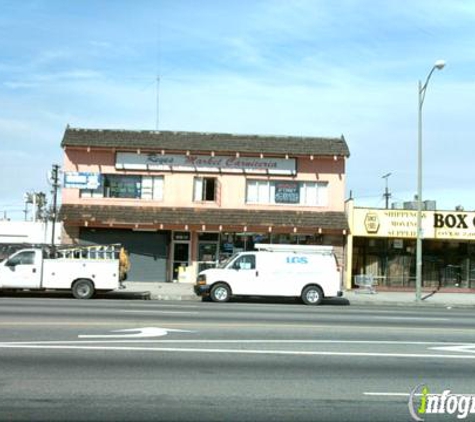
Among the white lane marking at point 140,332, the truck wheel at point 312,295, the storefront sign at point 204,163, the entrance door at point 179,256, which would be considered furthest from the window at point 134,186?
the white lane marking at point 140,332

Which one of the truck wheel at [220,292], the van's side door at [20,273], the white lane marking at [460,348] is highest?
the van's side door at [20,273]

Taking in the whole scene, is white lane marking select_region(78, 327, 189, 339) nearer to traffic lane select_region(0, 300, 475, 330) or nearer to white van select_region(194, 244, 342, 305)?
traffic lane select_region(0, 300, 475, 330)

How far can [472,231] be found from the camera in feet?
104

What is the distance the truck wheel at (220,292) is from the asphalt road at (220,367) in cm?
781

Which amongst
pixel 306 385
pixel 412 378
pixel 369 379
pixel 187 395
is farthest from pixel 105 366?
pixel 412 378

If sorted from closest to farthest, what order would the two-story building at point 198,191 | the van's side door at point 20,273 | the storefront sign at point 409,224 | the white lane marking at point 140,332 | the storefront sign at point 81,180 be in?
the white lane marking at point 140,332, the van's side door at point 20,273, the storefront sign at point 81,180, the two-story building at point 198,191, the storefront sign at point 409,224

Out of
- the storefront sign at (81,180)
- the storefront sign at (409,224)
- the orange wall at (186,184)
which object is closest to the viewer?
the storefront sign at (81,180)

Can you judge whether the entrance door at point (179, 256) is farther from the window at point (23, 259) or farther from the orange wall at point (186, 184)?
the window at point (23, 259)

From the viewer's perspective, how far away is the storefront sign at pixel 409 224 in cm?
3139

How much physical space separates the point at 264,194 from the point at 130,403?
81.8 feet

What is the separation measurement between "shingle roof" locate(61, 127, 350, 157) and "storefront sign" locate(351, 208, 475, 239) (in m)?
3.28

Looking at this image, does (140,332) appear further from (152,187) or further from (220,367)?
(152,187)

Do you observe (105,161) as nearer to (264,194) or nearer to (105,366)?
(264,194)

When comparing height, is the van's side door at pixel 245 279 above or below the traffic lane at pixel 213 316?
above
